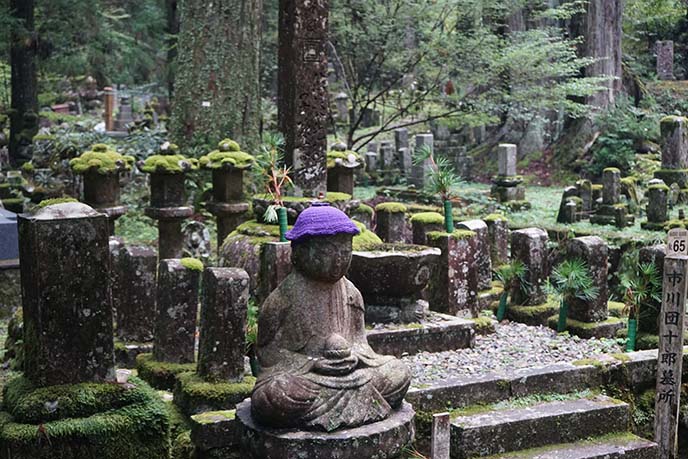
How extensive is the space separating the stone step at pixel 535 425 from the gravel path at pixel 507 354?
24.5 inches

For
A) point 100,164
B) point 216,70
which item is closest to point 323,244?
point 100,164

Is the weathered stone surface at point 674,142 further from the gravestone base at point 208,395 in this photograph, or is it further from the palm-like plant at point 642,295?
the gravestone base at point 208,395

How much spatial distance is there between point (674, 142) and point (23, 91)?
1497 cm

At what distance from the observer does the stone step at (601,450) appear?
7614 millimetres

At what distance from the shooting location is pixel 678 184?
2008cm

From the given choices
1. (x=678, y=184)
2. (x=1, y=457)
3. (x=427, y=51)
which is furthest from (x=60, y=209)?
(x=678, y=184)

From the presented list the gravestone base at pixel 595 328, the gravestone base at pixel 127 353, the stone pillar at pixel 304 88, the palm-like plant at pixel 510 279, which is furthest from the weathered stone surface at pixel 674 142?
the gravestone base at pixel 127 353

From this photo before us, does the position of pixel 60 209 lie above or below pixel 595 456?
above

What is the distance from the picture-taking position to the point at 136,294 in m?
8.46

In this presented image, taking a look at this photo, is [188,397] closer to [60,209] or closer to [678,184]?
[60,209]

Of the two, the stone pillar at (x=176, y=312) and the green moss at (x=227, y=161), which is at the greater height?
the green moss at (x=227, y=161)

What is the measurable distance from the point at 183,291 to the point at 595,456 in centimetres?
355

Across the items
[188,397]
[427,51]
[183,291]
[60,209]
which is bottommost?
[188,397]

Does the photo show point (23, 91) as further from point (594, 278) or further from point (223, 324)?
point (223, 324)
